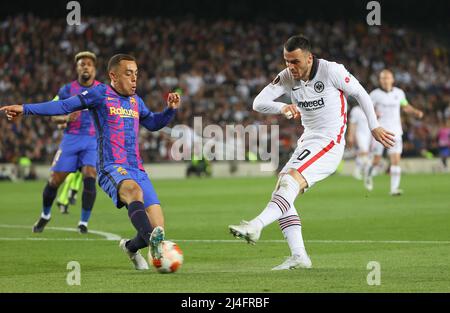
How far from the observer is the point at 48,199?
14.4 m

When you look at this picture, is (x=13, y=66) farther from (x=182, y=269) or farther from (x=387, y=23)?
(x=182, y=269)

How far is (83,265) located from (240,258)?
1.76 metres

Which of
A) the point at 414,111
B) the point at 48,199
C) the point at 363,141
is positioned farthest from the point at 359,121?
the point at 48,199

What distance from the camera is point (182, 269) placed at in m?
9.47

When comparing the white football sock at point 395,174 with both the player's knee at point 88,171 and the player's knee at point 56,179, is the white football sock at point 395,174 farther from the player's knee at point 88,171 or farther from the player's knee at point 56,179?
the player's knee at point 56,179

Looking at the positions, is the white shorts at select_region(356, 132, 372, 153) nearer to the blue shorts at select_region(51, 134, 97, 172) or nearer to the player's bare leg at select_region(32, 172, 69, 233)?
the blue shorts at select_region(51, 134, 97, 172)

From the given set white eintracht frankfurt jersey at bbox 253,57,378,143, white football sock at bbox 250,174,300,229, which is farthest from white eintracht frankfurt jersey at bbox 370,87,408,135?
white football sock at bbox 250,174,300,229

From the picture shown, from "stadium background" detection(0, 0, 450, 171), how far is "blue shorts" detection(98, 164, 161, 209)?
81.7 ft

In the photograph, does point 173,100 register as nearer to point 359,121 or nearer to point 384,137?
point 384,137

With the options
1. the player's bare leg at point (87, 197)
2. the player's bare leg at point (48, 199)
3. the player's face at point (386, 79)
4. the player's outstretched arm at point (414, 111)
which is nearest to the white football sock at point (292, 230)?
the player's bare leg at point (87, 197)

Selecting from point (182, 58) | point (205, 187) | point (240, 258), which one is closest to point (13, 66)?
point (182, 58)

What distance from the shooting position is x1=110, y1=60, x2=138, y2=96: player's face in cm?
953

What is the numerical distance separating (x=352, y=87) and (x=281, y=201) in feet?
4.67

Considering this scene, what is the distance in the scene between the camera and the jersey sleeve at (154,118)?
987 cm
